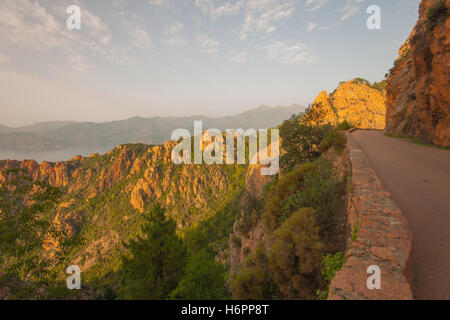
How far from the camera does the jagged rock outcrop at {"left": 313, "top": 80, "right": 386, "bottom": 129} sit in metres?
56.4

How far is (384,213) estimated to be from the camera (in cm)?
396

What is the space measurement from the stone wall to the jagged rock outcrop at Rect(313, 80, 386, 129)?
57.4 metres

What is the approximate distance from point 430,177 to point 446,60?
10.0m

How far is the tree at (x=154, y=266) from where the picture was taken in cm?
1057

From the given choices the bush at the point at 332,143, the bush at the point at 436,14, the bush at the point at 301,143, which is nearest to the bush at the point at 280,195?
the bush at the point at 332,143

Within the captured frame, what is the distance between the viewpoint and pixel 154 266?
1134cm

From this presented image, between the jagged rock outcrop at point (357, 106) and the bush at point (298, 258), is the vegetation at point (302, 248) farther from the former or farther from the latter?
the jagged rock outcrop at point (357, 106)

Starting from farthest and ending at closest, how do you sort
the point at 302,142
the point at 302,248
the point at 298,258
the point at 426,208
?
the point at 302,142
the point at 298,258
the point at 302,248
the point at 426,208

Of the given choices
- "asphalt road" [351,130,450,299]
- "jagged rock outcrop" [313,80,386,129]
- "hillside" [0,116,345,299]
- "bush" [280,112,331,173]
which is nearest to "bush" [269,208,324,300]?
"asphalt road" [351,130,450,299]

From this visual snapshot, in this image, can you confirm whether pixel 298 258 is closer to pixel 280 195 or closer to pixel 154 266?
pixel 280 195

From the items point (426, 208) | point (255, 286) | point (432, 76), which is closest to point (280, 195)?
point (255, 286)

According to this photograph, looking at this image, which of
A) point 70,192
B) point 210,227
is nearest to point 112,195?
point 70,192

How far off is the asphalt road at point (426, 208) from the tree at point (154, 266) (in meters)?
11.7

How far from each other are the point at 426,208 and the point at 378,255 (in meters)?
3.63
